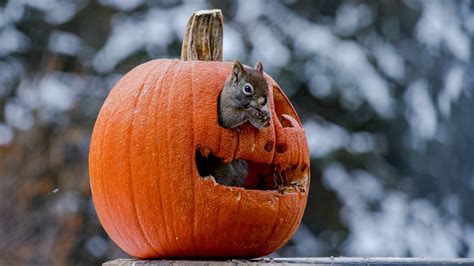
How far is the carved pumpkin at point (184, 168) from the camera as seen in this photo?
2.42 m

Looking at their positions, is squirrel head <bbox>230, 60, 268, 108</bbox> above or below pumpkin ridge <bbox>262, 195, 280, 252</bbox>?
above

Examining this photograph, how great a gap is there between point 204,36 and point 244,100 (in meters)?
0.36

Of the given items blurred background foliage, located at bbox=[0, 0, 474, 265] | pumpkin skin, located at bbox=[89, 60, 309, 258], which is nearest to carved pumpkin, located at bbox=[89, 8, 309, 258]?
pumpkin skin, located at bbox=[89, 60, 309, 258]

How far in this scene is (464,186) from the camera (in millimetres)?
6555

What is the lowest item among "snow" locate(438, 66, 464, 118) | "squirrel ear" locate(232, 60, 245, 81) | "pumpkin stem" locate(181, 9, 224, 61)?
"snow" locate(438, 66, 464, 118)

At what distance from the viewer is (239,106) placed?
240 cm

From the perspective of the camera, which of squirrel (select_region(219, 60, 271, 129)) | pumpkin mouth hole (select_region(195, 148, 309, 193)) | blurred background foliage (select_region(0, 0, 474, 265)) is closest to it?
squirrel (select_region(219, 60, 271, 129))

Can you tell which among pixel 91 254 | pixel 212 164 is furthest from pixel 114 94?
pixel 91 254

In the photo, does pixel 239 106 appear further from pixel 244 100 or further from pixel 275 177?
pixel 275 177

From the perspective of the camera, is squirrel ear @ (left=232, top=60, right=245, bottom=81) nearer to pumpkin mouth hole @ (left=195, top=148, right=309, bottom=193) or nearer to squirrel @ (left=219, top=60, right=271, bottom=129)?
squirrel @ (left=219, top=60, right=271, bottom=129)

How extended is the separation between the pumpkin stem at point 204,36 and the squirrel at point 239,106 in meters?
0.24

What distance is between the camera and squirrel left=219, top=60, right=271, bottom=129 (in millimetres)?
2391

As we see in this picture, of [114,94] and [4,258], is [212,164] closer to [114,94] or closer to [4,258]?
[114,94]

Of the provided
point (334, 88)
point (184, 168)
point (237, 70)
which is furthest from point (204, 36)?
point (334, 88)
